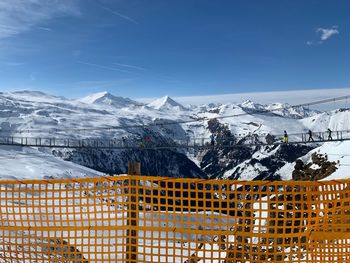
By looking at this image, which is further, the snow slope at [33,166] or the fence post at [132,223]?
the snow slope at [33,166]

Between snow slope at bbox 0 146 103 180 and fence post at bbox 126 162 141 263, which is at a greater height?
fence post at bbox 126 162 141 263

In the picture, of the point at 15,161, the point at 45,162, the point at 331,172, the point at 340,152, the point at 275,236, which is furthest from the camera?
the point at 45,162

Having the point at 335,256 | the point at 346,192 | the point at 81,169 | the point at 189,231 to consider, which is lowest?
the point at 81,169

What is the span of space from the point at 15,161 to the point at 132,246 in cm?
16539

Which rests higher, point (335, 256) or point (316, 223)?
point (316, 223)

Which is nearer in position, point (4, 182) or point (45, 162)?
point (4, 182)

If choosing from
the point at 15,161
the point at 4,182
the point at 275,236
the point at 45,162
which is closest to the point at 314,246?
the point at 275,236

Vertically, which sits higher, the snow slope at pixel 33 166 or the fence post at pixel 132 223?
the fence post at pixel 132 223

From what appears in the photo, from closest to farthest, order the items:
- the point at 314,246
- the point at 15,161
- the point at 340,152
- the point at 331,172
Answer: the point at 314,246 < the point at 331,172 < the point at 340,152 < the point at 15,161

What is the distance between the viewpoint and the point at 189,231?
19.1 feet

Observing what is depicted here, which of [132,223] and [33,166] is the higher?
[132,223]

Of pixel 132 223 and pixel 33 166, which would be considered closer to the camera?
pixel 132 223

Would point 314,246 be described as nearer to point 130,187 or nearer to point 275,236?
point 275,236

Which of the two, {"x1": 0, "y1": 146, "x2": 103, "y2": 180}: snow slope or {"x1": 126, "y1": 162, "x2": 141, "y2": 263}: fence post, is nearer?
{"x1": 126, "y1": 162, "x2": 141, "y2": 263}: fence post
